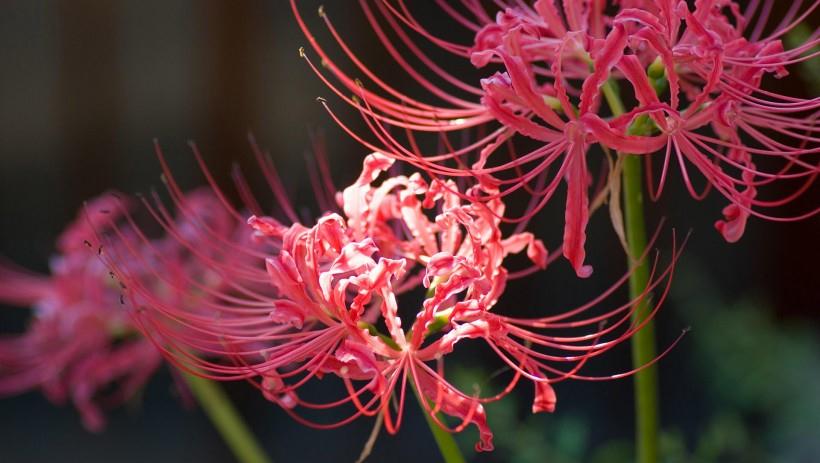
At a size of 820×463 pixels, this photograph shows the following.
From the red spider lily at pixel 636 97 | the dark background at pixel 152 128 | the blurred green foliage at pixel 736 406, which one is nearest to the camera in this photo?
the red spider lily at pixel 636 97

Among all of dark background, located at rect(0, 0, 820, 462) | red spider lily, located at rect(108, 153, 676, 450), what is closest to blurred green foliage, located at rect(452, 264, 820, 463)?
red spider lily, located at rect(108, 153, 676, 450)

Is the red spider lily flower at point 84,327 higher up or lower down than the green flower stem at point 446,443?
higher up

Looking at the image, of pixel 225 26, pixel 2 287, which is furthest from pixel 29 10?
pixel 2 287

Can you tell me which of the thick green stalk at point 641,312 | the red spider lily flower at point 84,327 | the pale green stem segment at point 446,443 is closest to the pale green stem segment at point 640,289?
the thick green stalk at point 641,312

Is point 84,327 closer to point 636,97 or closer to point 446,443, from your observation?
point 446,443

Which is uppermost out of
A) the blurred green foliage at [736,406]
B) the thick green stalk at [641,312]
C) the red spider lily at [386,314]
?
the red spider lily at [386,314]

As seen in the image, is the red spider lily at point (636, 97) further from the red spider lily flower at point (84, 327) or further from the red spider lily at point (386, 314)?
the red spider lily flower at point (84, 327)

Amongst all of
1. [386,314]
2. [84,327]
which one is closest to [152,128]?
[84,327]

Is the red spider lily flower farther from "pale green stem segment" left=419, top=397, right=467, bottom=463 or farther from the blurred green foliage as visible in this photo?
"pale green stem segment" left=419, top=397, right=467, bottom=463

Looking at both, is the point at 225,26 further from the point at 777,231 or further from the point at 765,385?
the point at 765,385
